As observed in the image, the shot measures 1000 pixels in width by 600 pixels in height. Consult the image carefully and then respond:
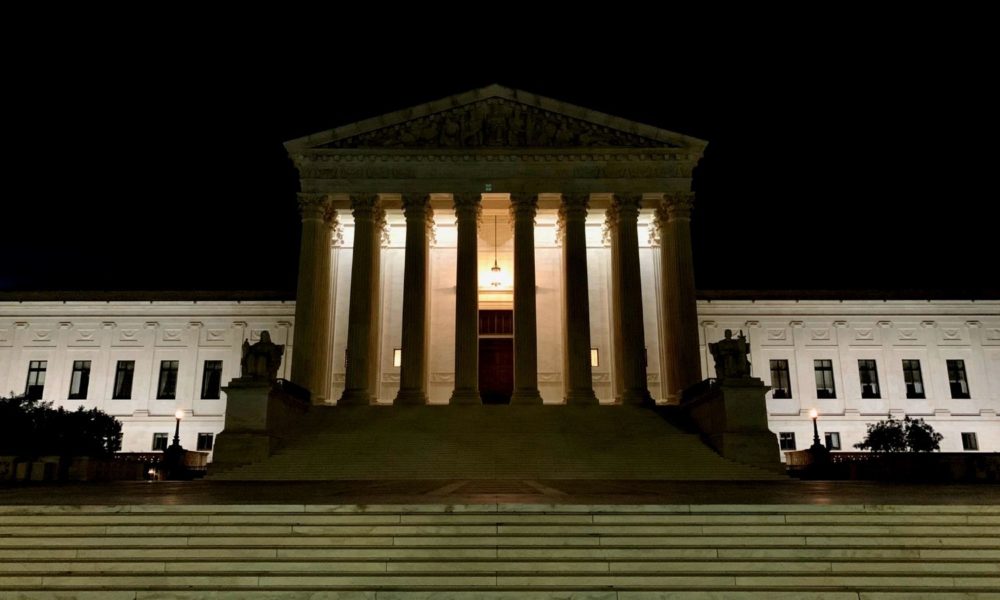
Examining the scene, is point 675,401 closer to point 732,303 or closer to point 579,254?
point 579,254

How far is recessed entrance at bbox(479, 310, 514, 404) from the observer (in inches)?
1511

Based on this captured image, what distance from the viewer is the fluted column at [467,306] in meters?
31.9

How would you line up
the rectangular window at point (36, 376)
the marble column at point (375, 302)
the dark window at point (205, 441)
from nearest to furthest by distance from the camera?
the marble column at point (375, 302) < the dark window at point (205, 441) < the rectangular window at point (36, 376)

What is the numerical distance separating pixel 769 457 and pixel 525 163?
A: 17395 mm

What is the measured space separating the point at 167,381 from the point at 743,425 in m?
33.9

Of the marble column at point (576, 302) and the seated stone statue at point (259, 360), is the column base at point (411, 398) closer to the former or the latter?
the marble column at point (576, 302)

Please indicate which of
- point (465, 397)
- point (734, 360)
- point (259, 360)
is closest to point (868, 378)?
point (734, 360)

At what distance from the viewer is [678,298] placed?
33688mm

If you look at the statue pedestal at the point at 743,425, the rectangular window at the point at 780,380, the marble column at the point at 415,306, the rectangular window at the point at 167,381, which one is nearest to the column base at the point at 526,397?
the marble column at the point at 415,306

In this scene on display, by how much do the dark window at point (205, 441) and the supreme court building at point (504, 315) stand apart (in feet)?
1.33

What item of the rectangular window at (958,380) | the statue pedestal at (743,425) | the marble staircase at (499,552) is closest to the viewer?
the marble staircase at (499,552)

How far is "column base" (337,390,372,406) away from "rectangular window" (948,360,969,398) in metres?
35.0

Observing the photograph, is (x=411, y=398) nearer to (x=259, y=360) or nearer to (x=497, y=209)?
(x=259, y=360)

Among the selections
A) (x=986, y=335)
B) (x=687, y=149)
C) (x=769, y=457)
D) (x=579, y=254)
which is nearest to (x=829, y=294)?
(x=986, y=335)
